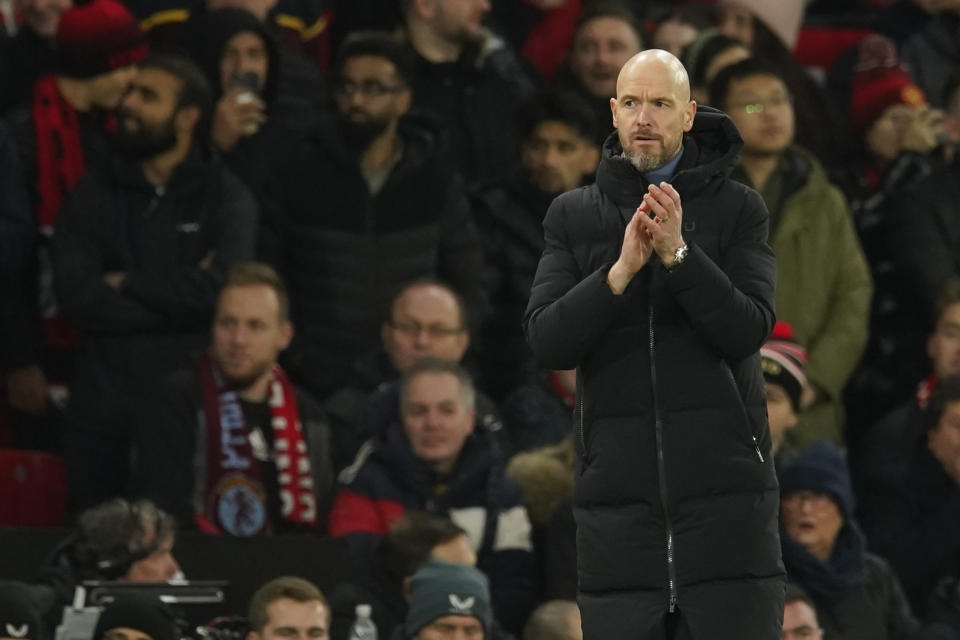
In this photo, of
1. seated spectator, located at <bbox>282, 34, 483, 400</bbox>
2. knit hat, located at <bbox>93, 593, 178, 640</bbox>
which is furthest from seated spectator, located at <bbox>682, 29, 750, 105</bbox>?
knit hat, located at <bbox>93, 593, 178, 640</bbox>

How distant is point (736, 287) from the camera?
5.05m

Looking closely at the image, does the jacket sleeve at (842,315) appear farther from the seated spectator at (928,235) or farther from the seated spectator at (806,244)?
the seated spectator at (928,235)

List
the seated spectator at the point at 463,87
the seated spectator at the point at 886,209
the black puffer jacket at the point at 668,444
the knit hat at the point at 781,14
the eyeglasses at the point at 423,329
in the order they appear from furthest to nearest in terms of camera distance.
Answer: the knit hat at the point at 781,14, the seated spectator at the point at 463,87, the seated spectator at the point at 886,209, the eyeglasses at the point at 423,329, the black puffer jacket at the point at 668,444

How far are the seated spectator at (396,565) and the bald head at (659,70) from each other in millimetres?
3363

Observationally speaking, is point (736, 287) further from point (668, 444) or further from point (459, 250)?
point (459, 250)

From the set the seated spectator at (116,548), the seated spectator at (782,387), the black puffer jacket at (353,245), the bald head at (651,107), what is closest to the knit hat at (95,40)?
the black puffer jacket at (353,245)

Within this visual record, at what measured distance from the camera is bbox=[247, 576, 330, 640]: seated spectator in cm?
745

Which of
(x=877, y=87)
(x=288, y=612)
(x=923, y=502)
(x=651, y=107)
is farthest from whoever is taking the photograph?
(x=877, y=87)

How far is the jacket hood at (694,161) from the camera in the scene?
5.09 metres

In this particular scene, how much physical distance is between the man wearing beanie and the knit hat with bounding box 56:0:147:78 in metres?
3.37

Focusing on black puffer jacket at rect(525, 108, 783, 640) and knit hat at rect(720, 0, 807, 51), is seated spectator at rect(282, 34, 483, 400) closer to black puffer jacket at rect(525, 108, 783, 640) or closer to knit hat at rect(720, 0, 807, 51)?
knit hat at rect(720, 0, 807, 51)

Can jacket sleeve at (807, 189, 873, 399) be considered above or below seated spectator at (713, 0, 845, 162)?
below

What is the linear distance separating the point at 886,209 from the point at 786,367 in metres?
2.18

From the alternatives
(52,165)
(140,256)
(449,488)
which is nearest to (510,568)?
(449,488)
